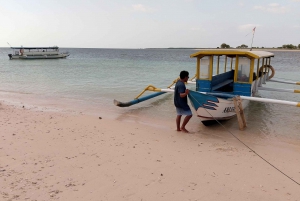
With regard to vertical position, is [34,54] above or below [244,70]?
above

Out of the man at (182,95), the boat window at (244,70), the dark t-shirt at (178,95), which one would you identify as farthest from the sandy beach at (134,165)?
the boat window at (244,70)

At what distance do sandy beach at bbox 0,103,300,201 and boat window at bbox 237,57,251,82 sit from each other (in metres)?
1.97

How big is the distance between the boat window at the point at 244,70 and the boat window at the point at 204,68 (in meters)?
0.92

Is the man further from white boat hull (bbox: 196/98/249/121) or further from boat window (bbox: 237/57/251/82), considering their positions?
boat window (bbox: 237/57/251/82)

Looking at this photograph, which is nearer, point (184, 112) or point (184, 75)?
point (184, 75)

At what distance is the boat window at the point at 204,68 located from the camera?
778cm

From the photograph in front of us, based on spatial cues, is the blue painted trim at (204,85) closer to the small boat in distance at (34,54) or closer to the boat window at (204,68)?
the boat window at (204,68)

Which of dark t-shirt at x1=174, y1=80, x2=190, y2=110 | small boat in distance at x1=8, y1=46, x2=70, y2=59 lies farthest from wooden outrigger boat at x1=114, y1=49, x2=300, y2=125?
small boat in distance at x1=8, y1=46, x2=70, y2=59

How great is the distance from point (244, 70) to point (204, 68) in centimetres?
115

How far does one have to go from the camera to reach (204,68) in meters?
7.82

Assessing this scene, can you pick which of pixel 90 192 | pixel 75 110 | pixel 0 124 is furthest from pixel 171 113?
pixel 90 192

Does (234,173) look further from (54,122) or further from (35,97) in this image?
(35,97)

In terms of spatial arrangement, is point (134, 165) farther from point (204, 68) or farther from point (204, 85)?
point (204, 68)

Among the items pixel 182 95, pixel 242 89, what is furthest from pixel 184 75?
pixel 242 89
